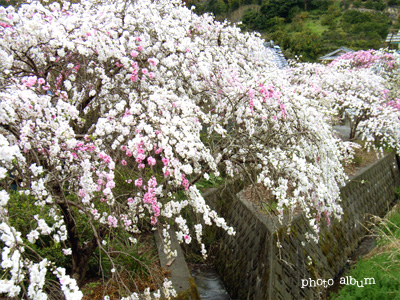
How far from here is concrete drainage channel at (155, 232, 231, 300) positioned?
4.29 m

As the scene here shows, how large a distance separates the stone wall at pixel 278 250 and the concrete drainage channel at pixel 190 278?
191 millimetres

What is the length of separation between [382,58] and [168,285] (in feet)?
52.8

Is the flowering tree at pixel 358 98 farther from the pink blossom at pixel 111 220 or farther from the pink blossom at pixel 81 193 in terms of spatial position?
the pink blossom at pixel 81 193

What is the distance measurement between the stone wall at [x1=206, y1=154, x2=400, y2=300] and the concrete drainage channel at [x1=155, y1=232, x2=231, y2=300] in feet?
0.63

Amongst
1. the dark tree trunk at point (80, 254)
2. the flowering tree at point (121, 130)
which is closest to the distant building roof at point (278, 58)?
the flowering tree at point (121, 130)

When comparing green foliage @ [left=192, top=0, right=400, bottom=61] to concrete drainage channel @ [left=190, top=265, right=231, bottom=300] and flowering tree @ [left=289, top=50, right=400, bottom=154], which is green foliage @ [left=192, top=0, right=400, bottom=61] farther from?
concrete drainage channel @ [left=190, top=265, right=231, bottom=300]

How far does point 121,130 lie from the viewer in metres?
3.62

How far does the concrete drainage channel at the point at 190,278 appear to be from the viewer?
429 centimetres

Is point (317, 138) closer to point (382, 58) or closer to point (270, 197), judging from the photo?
point (270, 197)

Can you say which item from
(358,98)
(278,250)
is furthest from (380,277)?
(358,98)

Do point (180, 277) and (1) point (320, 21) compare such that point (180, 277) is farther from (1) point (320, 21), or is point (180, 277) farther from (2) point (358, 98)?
(1) point (320, 21)

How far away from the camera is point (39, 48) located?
3943mm

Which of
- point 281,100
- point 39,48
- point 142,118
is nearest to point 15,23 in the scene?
point 39,48

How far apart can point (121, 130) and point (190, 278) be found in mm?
2350
